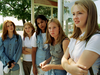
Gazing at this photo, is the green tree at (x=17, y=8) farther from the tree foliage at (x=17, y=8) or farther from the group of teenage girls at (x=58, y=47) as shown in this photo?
the group of teenage girls at (x=58, y=47)

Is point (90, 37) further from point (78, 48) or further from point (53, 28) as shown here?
point (53, 28)

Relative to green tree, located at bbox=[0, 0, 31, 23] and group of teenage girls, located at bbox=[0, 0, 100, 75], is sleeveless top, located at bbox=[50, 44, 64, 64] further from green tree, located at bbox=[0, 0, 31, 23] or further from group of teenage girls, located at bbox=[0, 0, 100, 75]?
green tree, located at bbox=[0, 0, 31, 23]

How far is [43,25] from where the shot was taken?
2043 millimetres

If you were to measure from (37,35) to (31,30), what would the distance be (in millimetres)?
517

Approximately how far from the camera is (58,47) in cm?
149

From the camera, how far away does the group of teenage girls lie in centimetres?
82

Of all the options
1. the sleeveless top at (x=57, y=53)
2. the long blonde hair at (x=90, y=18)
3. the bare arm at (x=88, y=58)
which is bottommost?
the sleeveless top at (x=57, y=53)

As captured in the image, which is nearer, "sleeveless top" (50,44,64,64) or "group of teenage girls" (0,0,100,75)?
"group of teenage girls" (0,0,100,75)

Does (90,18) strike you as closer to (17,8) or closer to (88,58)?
(88,58)

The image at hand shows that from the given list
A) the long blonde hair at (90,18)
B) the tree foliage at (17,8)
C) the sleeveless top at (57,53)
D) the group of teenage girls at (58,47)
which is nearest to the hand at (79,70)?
the group of teenage girls at (58,47)

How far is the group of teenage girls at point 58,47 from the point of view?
82 centimetres

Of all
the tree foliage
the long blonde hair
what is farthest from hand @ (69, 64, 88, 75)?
the tree foliage

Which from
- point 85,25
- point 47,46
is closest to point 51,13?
point 47,46

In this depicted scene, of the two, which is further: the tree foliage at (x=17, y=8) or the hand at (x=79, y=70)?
the tree foliage at (x=17, y=8)
